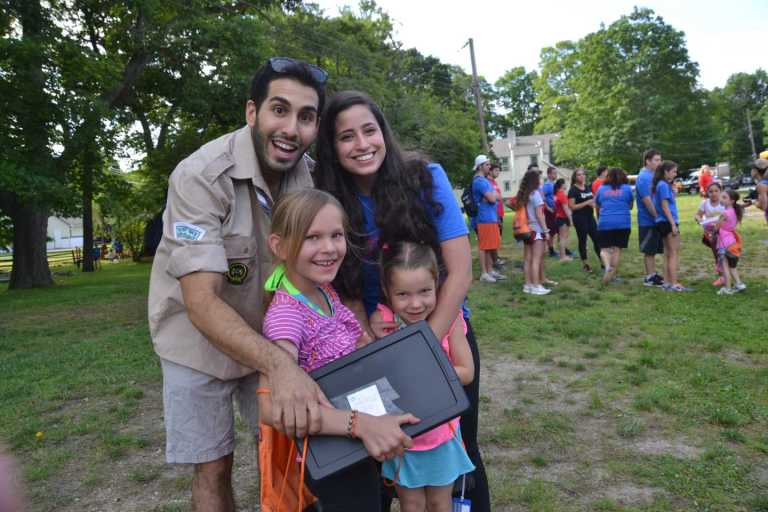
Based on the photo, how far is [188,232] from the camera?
6.80 feet

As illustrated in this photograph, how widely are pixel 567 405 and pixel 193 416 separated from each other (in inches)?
130

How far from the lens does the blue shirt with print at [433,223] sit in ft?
7.97

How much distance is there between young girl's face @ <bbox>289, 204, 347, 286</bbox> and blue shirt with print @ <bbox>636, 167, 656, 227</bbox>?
7.73 metres

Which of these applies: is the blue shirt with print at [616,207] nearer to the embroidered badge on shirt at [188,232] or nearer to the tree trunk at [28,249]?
the embroidered badge on shirt at [188,232]

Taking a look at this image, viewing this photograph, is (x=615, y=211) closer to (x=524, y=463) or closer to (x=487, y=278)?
(x=487, y=278)

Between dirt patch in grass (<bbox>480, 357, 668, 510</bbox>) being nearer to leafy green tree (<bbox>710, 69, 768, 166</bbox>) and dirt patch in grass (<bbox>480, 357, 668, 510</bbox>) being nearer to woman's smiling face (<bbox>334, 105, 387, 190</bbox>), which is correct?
woman's smiling face (<bbox>334, 105, 387, 190</bbox>)

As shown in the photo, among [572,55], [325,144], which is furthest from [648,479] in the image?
[572,55]

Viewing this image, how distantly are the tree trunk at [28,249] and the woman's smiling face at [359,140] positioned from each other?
17521 millimetres

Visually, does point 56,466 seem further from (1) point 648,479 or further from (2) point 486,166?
(2) point 486,166

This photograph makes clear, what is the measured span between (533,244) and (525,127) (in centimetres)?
8036

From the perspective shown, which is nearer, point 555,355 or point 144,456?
point 144,456

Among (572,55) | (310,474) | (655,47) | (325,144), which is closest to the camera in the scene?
(310,474)

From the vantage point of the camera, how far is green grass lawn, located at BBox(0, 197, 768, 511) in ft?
11.2

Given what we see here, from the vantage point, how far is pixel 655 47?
44.5 m
